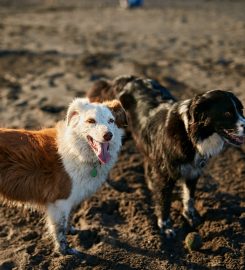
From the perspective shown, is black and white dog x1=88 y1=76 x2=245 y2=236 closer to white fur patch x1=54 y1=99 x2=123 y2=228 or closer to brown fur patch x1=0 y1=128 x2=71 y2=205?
white fur patch x1=54 y1=99 x2=123 y2=228

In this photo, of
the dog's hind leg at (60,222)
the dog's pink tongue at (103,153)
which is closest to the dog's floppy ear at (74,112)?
the dog's pink tongue at (103,153)

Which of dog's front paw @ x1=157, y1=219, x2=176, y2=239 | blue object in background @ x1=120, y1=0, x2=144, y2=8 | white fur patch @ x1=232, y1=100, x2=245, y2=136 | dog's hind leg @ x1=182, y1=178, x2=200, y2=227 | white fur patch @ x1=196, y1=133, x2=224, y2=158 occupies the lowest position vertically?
dog's front paw @ x1=157, y1=219, x2=176, y2=239

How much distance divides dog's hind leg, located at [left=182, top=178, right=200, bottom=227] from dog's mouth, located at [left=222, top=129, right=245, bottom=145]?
95 centimetres

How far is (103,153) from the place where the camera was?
3.93m

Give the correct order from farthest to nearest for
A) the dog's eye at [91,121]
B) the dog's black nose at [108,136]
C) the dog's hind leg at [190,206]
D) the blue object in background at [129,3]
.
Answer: the blue object in background at [129,3] → the dog's hind leg at [190,206] → the dog's eye at [91,121] → the dog's black nose at [108,136]

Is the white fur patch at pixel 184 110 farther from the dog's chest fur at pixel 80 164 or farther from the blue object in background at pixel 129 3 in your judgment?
the blue object in background at pixel 129 3

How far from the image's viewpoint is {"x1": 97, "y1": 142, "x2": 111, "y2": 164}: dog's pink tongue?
392 centimetres

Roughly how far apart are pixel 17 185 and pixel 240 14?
1289 cm

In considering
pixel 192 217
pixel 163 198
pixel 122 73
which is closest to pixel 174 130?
pixel 163 198

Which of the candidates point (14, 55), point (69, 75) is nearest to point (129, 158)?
point (69, 75)

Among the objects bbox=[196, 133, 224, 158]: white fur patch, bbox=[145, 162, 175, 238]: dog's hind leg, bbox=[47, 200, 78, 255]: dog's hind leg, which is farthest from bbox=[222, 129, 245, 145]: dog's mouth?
bbox=[47, 200, 78, 255]: dog's hind leg

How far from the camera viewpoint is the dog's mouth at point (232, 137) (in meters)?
4.04

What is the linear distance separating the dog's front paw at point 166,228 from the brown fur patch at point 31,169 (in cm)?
126

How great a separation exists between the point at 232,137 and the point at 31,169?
207 centimetres
